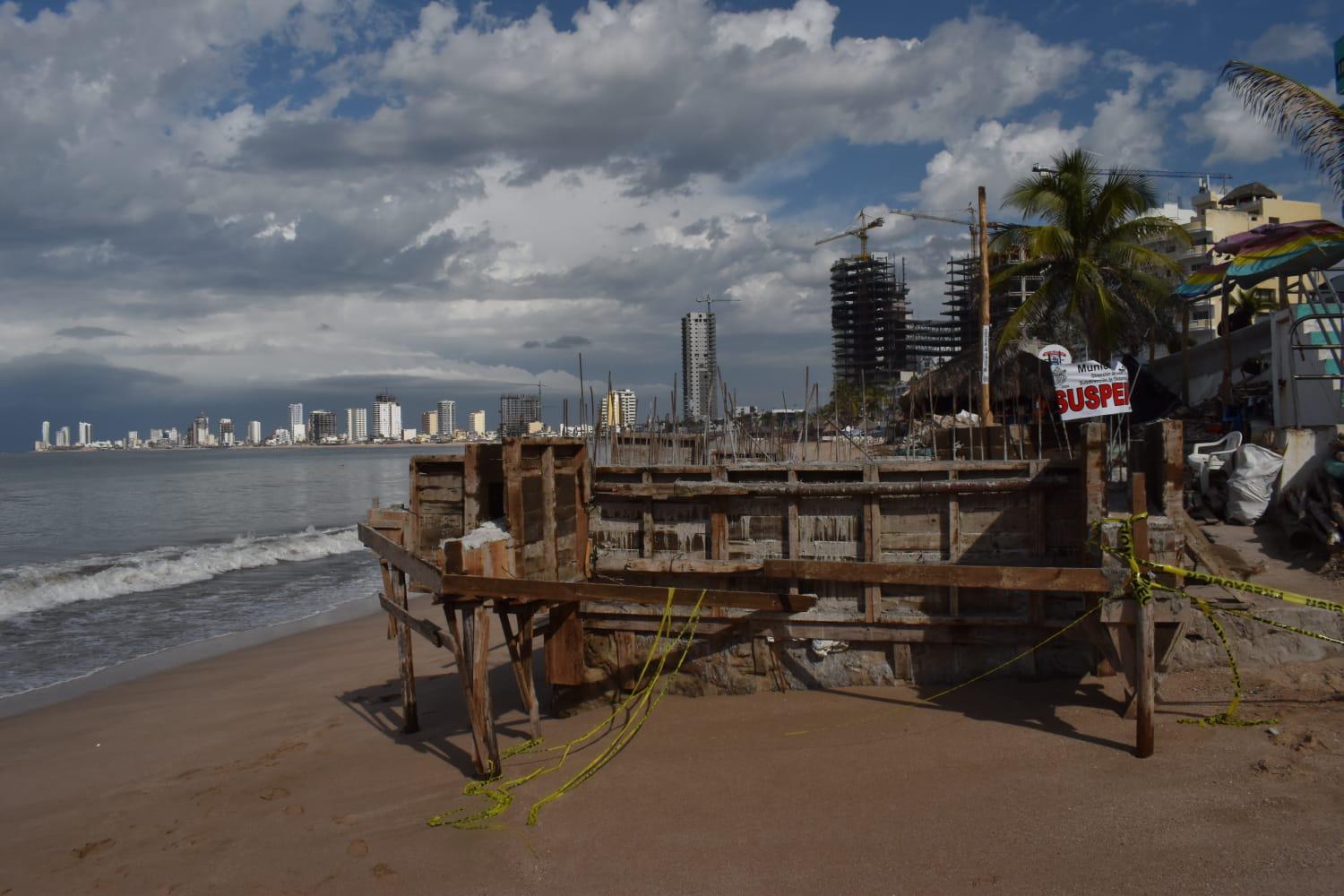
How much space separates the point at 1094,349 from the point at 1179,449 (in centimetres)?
1734

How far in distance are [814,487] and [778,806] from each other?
358 centimetres

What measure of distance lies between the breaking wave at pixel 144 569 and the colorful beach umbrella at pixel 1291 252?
28.6 m

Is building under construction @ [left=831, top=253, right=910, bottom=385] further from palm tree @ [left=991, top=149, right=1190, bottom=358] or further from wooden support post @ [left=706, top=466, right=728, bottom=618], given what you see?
wooden support post @ [left=706, top=466, right=728, bottom=618]

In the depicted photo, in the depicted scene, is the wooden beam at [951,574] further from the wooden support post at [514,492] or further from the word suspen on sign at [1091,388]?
the word suspen on sign at [1091,388]

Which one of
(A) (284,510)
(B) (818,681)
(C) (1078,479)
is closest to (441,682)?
(B) (818,681)

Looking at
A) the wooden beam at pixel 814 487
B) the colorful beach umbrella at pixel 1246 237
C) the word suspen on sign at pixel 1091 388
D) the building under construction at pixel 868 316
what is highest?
the building under construction at pixel 868 316

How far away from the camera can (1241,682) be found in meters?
8.45

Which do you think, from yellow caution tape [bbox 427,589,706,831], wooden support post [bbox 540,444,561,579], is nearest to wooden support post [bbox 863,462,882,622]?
yellow caution tape [bbox 427,589,706,831]

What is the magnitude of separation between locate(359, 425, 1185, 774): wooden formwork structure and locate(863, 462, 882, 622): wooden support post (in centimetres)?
2

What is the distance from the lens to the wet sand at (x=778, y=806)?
6250mm

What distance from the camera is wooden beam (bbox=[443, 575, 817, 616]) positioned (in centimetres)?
824

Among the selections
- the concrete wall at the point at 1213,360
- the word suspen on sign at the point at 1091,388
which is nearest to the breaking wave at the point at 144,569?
the word suspen on sign at the point at 1091,388

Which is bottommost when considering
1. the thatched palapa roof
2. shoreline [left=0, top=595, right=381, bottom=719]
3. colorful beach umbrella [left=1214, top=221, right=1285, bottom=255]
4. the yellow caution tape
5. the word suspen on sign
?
shoreline [left=0, top=595, right=381, bottom=719]

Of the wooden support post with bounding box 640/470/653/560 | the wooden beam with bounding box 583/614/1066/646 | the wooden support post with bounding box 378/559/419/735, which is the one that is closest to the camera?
the wooden beam with bounding box 583/614/1066/646
